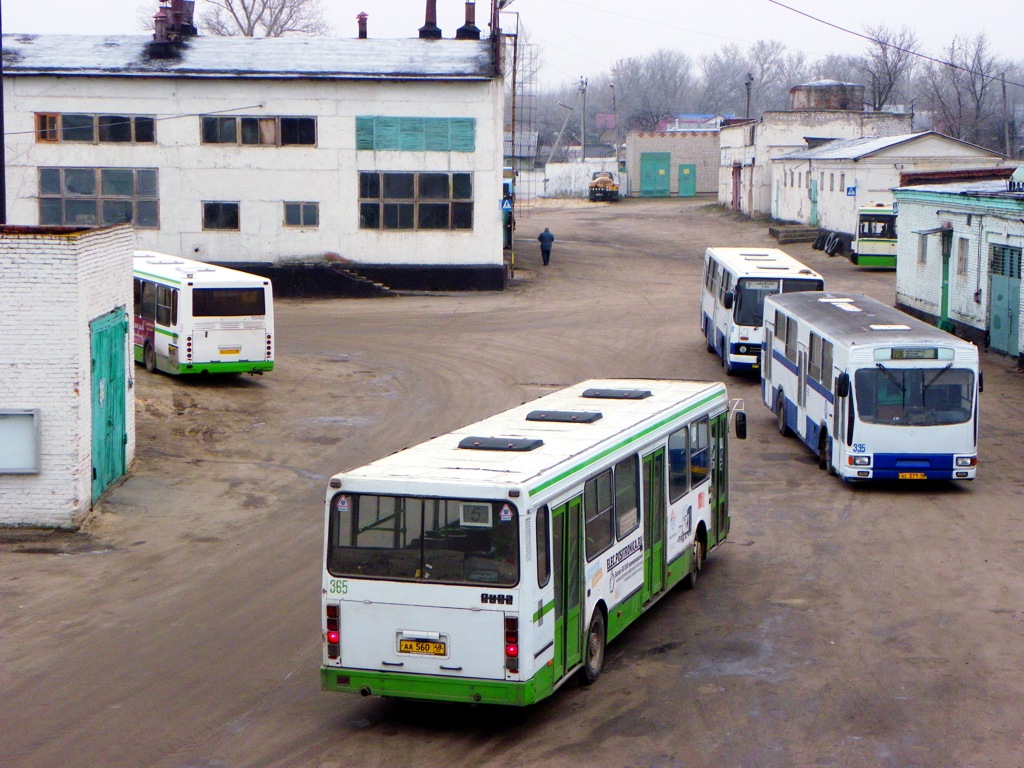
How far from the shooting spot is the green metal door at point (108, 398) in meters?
17.8

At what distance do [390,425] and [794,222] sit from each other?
45284 millimetres

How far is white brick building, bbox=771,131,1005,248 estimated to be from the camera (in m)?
54.1

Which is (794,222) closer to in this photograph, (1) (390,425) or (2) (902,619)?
(1) (390,425)

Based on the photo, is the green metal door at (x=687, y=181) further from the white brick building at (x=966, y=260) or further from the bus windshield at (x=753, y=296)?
the bus windshield at (x=753, y=296)

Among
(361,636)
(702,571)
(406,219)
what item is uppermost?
(406,219)

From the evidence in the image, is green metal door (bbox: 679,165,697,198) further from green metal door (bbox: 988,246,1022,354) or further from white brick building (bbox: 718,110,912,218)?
Result: green metal door (bbox: 988,246,1022,354)

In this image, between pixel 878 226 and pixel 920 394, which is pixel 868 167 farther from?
pixel 920 394

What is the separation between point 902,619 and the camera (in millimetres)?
13352

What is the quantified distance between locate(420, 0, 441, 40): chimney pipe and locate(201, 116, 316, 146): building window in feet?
29.8

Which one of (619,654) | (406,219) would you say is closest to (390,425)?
(619,654)

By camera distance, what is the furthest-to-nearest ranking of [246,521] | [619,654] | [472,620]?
[246,521] → [619,654] → [472,620]

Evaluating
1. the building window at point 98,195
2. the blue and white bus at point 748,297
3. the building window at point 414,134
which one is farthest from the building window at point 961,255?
the building window at point 98,195

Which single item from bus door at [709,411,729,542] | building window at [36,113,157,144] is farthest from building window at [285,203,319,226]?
bus door at [709,411,729,542]

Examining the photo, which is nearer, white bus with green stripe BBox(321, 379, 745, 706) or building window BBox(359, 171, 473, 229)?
white bus with green stripe BBox(321, 379, 745, 706)
